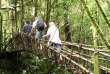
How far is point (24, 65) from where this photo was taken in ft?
22.4

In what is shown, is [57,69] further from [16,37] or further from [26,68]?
[16,37]

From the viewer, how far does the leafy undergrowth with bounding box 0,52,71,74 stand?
19.8ft

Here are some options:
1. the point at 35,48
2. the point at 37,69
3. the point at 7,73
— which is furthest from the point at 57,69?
the point at 35,48

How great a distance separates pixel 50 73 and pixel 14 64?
2202mm

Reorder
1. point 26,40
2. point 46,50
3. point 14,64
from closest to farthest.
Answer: point 46,50
point 26,40
point 14,64

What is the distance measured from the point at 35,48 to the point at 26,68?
3785 millimetres

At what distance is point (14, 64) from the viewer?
657cm

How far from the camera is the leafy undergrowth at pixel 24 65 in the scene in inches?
238

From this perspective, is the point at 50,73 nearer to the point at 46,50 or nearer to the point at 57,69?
the point at 57,69

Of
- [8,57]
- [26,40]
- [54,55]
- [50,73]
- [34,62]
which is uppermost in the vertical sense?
[26,40]

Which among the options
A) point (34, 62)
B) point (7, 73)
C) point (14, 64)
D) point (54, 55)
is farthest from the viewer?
point (34, 62)

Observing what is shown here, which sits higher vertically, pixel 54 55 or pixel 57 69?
pixel 54 55

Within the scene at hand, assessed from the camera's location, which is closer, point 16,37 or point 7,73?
point 16,37

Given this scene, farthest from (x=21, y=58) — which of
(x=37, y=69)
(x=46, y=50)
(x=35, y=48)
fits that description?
(x=46, y=50)
